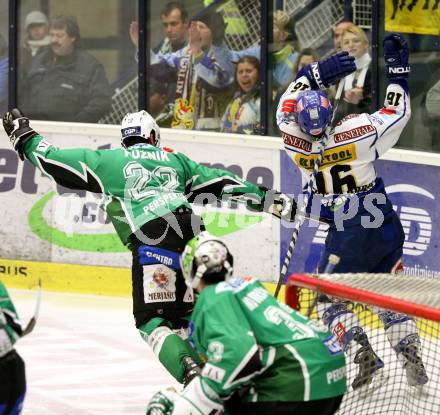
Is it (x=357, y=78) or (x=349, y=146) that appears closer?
(x=349, y=146)

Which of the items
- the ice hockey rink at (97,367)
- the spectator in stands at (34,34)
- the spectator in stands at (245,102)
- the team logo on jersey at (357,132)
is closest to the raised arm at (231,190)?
the team logo on jersey at (357,132)

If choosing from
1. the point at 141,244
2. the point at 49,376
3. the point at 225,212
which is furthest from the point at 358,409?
the point at 225,212

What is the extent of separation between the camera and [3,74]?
30.3 feet

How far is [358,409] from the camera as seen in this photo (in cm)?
500

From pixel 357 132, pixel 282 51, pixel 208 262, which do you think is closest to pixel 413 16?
pixel 282 51

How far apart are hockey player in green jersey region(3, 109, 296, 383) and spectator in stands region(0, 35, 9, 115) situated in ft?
12.8

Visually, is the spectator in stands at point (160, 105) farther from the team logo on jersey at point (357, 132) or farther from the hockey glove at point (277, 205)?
the hockey glove at point (277, 205)

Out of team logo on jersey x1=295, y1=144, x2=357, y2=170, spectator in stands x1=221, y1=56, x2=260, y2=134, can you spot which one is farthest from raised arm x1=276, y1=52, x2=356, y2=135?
spectator in stands x1=221, y1=56, x2=260, y2=134

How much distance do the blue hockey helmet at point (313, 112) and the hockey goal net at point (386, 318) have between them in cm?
86

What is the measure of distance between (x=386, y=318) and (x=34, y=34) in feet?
14.9

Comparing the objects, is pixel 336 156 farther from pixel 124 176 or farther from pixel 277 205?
pixel 124 176

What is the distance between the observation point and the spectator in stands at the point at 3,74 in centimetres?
922

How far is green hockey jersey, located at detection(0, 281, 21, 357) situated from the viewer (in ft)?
12.5

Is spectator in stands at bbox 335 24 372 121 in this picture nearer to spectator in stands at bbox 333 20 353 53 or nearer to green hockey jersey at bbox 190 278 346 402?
spectator in stands at bbox 333 20 353 53
